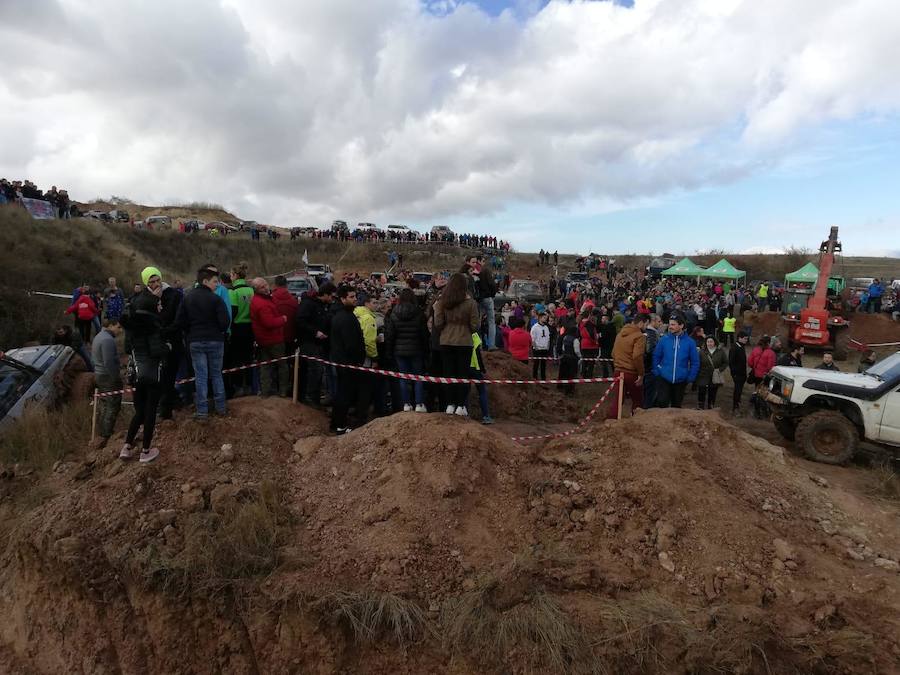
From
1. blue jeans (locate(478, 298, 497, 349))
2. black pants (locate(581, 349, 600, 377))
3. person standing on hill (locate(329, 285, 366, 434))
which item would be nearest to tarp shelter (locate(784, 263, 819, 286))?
black pants (locate(581, 349, 600, 377))

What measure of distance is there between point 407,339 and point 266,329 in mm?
1901

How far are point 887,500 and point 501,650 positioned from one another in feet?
17.0

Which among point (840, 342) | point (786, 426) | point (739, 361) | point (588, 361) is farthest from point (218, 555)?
point (840, 342)

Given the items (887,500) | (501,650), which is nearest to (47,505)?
(501,650)

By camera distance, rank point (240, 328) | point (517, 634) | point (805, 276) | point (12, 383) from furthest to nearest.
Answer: point (805, 276), point (12, 383), point (240, 328), point (517, 634)

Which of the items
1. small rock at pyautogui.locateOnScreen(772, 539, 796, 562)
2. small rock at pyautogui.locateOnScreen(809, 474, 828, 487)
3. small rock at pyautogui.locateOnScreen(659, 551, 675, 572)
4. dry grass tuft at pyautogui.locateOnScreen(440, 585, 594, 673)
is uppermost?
small rock at pyautogui.locateOnScreen(809, 474, 828, 487)

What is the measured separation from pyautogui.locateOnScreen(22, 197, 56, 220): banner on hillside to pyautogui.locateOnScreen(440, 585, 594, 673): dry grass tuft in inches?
1038

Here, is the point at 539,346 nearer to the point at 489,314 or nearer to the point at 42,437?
the point at 489,314

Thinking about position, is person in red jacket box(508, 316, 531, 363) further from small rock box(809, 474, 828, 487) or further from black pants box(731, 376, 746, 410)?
small rock box(809, 474, 828, 487)

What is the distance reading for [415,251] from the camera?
4341 centimetres

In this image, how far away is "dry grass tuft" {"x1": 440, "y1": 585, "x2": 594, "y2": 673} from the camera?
384 centimetres

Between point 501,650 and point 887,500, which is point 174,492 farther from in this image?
point 887,500

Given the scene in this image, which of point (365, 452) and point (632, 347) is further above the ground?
point (632, 347)

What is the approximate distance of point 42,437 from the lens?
7.26m
